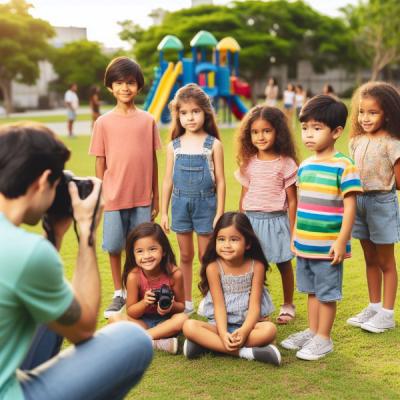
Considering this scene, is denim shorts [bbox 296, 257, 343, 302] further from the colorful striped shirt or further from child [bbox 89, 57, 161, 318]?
child [bbox 89, 57, 161, 318]

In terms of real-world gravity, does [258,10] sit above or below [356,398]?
above

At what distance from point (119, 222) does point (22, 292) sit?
233 cm

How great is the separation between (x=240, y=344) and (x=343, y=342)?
603 mm

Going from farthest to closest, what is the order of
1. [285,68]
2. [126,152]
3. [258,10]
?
[285,68]
[258,10]
[126,152]

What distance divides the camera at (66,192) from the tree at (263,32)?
111 feet

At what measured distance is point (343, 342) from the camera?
11.1 feet

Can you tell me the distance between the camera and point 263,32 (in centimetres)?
3794

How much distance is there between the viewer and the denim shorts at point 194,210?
12.7ft

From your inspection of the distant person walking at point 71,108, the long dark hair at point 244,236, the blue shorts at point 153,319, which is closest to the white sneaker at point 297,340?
the long dark hair at point 244,236

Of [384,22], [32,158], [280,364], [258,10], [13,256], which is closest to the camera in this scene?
[13,256]

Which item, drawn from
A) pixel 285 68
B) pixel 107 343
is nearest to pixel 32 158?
pixel 107 343

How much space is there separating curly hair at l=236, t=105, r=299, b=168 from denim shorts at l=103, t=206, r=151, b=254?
0.71 meters

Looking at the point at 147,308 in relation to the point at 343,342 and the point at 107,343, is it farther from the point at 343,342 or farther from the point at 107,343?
the point at 107,343

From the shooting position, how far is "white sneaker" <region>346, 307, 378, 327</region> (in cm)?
361
